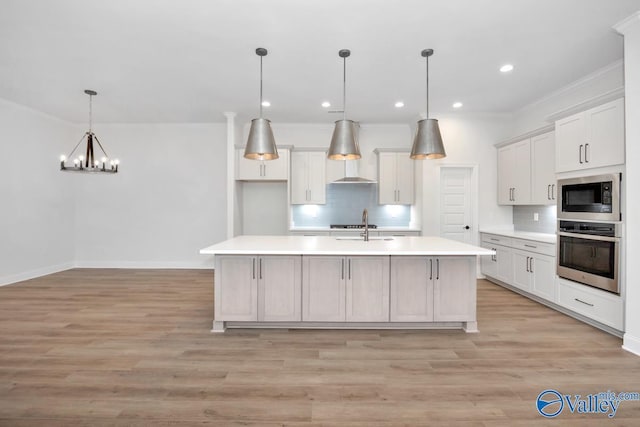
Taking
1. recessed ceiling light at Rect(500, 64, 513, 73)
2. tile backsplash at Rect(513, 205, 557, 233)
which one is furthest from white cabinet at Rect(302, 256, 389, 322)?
tile backsplash at Rect(513, 205, 557, 233)

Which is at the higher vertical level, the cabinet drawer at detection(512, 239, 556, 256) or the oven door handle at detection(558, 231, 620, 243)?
the oven door handle at detection(558, 231, 620, 243)

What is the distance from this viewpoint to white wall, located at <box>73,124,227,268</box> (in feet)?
21.1

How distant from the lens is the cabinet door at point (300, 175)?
6031 millimetres

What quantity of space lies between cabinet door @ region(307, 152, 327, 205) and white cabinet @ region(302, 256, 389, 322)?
2.90 m

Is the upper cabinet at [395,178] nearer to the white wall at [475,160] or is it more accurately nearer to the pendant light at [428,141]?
the white wall at [475,160]

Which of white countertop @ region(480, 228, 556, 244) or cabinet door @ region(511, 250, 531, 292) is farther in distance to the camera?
cabinet door @ region(511, 250, 531, 292)

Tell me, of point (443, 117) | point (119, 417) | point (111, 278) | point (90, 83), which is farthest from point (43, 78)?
point (443, 117)

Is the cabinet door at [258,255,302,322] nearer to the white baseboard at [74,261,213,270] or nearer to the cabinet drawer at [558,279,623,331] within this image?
the cabinet drawer at [558,279,623,331]

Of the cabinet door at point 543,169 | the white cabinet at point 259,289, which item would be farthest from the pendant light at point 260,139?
the cabinet door at point 543,169

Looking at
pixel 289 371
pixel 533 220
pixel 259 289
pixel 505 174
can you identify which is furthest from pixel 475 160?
pixel 289 371

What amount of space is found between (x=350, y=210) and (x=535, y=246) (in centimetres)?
313

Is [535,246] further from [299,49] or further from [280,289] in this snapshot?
[299,49]

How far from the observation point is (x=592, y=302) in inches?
131

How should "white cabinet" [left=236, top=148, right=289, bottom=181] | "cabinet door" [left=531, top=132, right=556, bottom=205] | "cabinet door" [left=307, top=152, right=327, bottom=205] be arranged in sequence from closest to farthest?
"cabinet door" [left=531, top=132, right=556, bottom=205] < "white cabinet" [left=236, top=148, right=289, bottom=181] < "cabinet door" [left=307, top=152, right=327, bottom=205]
